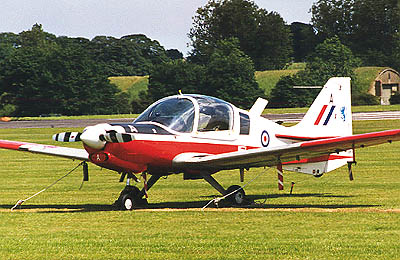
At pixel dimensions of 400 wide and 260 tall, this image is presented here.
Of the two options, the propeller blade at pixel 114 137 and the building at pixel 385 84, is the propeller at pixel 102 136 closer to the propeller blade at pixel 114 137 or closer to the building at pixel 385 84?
→ the propeller blade at pixel 114 137

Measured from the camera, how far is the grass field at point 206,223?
376 inches

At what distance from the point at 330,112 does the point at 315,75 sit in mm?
68953

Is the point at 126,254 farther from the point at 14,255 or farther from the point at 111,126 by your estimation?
the point at 111,126

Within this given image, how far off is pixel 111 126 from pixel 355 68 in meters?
85.8

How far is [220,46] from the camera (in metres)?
104

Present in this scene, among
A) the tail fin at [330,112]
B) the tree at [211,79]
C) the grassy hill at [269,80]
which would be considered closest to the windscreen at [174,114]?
the tail fin at [330,112]

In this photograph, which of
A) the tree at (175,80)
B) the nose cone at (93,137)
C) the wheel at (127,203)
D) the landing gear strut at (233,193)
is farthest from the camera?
the tree at (175,80)

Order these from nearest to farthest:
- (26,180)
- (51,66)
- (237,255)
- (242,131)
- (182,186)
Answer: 1. (237,255)
2. (242,131)
3. (182,186)
4. (26,180)
5. (51,66)

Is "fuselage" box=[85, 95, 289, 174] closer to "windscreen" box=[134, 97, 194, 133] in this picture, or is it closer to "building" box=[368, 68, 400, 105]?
"windscreen" box=[134, 97, 194, 133]

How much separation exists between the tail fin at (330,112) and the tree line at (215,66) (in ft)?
211

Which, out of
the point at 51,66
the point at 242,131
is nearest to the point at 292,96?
the point at 51,66

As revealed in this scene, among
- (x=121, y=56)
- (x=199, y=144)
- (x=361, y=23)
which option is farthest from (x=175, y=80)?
(x=199, y=144)

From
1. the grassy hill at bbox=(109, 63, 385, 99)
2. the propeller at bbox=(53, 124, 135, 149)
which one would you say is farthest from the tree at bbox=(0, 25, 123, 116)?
the propeller at bbox=(53, 124, 135, 149)

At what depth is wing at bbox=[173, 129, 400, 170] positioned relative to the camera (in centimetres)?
1309
